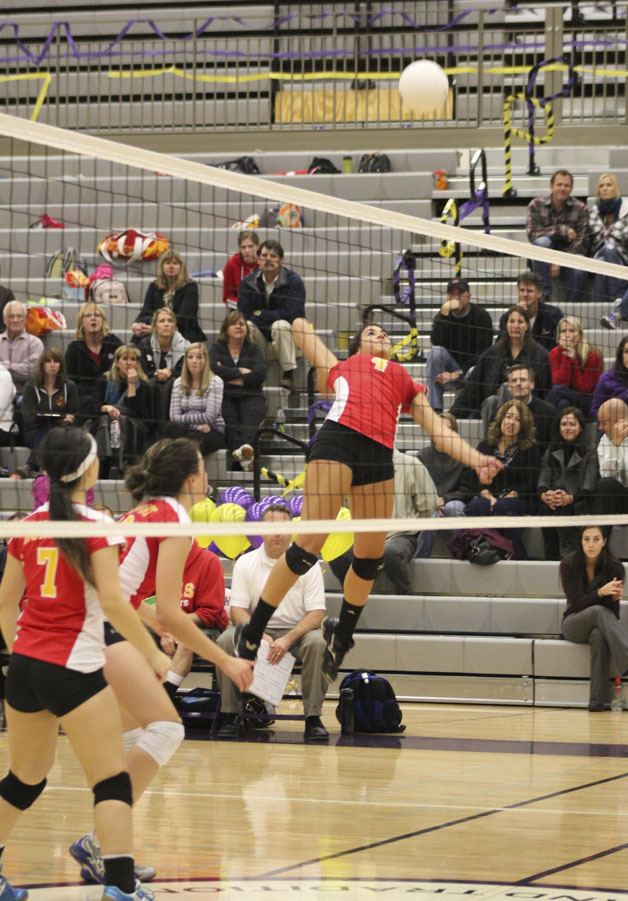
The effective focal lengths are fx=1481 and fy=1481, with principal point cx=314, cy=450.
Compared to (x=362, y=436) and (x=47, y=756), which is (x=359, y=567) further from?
(x=47, y=756)

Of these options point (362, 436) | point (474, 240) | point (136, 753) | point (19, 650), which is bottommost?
point (136, 753)

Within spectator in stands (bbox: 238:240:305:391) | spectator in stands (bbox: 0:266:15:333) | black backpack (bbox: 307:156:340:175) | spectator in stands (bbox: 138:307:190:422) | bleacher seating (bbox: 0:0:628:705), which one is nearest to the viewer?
spectator in stands (bbox: 138:307:190:422)

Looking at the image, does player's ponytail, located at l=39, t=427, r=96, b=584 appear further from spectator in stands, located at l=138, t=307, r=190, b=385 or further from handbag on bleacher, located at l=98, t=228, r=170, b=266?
handbag on bleacher, located at l=98, t=228, r=170, b=266

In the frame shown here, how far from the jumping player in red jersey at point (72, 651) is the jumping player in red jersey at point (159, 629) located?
228 millimetres

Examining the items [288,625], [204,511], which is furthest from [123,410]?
[288,625]

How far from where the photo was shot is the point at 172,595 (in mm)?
5855

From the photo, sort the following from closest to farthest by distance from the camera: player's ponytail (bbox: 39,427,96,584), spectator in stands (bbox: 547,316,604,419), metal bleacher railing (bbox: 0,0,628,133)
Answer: player's ponytail (bbox: 39,427,96,584), spectator in stands (bbox: 547,316,604,419), metal bleacher railing (bbox: 0,0,628,133)

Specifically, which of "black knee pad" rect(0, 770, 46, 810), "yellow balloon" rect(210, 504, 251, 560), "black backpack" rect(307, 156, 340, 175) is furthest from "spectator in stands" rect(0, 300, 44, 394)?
"black knee pad" rect(0, 770, 46, 810)

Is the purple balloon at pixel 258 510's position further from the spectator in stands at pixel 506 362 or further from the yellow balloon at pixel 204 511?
the spectator in stands at pixel 506 362

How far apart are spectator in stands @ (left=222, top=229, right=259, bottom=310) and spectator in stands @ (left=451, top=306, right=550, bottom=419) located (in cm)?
291

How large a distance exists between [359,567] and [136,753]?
2.09 metres

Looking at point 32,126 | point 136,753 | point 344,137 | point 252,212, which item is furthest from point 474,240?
point 344,137

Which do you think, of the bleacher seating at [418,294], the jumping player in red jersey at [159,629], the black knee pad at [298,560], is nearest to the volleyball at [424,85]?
the bleacher seating at [418,294]

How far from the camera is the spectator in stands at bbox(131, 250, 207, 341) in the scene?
1252 cm
